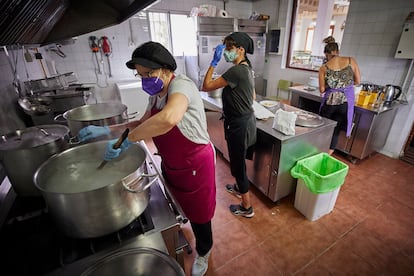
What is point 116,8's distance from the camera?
1101mm

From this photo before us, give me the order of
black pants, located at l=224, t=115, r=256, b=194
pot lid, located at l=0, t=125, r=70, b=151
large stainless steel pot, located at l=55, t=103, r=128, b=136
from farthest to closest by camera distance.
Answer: black pants, located at l=224, t=115, r=256, b=194 < large stainless steel pot, located at l=55, t=103, r=128, b=136 < pot lid, located at l=0, t=125, r=70, b=151

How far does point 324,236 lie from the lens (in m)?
1.65

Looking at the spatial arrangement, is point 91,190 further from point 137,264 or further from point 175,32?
point 175,32

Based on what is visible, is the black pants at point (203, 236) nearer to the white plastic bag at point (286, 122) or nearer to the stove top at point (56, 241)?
the stove top at point (56, 241)

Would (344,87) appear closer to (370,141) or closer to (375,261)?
(370,141)

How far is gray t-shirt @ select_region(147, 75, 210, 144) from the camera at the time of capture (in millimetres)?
868

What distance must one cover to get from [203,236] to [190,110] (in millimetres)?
816

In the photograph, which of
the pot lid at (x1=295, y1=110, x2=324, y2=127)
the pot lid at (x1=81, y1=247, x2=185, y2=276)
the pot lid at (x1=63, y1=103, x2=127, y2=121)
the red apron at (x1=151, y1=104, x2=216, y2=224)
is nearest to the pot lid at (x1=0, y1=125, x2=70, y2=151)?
the pot lid at (x1=63, y1=103, x2=127, y2=121)

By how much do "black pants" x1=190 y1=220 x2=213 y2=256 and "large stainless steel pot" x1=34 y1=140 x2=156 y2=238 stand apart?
631mm

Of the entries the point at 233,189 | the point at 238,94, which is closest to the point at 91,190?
the point at 238,94

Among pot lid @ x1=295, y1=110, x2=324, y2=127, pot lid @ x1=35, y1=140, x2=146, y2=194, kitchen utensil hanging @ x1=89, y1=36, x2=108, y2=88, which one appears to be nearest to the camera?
pot lid @ x1=35, y1=140, x2=146, y2=194

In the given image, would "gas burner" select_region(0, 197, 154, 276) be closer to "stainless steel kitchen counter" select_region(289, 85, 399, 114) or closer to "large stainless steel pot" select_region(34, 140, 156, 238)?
"large stainless steel pot" select_region(34, 140, 156, 238)

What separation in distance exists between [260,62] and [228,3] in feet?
4.61

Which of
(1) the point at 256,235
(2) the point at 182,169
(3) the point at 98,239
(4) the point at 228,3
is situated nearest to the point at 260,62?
(4) the point at 228,3
